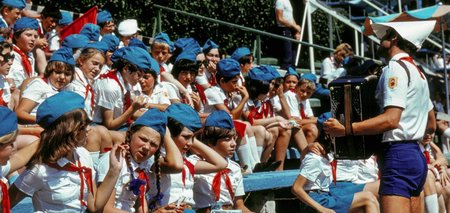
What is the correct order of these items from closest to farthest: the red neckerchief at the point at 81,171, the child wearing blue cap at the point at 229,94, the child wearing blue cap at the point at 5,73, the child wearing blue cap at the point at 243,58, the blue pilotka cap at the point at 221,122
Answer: the red neckerchief at the point at 81,171 → the blue pilotka cap at the point at 221,122 → the child wearing blue cap at the point at 5,73 → the child wearing blue cap at the point at 229,94 → the child wearing blue cap at the point at 243,58

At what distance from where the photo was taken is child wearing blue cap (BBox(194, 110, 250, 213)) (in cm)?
A: 694

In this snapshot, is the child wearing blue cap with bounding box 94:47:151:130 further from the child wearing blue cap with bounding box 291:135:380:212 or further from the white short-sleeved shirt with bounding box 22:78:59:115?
the child wearing blue cap with bounding box 291:135:380:212

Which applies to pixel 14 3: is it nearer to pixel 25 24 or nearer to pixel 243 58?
pixel 25 24

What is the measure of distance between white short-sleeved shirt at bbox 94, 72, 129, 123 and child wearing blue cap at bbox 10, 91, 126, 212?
267cm

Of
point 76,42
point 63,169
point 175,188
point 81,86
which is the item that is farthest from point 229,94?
point 63,169

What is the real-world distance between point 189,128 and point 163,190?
0.56m

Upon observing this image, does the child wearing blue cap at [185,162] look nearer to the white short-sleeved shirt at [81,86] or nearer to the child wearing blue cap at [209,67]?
the white short-sleeved shirt at [81,86]

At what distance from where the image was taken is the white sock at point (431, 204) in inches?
351

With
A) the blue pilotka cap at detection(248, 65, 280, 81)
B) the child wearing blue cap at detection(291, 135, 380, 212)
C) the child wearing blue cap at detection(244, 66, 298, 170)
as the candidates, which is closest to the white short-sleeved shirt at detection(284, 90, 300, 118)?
the child wearing blue cap at detection(244, 66, 298, 170)

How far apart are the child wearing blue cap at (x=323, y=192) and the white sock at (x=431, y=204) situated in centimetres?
103

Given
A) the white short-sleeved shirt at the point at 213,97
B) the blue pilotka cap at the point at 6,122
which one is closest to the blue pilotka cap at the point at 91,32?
the white short-sleeved shirt at the point at 213,97

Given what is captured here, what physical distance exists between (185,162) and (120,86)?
5.91 ft

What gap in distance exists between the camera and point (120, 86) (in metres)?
8.13

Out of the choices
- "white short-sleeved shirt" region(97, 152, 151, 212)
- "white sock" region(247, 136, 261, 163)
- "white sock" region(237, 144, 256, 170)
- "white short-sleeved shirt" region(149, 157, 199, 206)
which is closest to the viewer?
"white short-sleeved shirt" region(97, 152, 151, 212)
